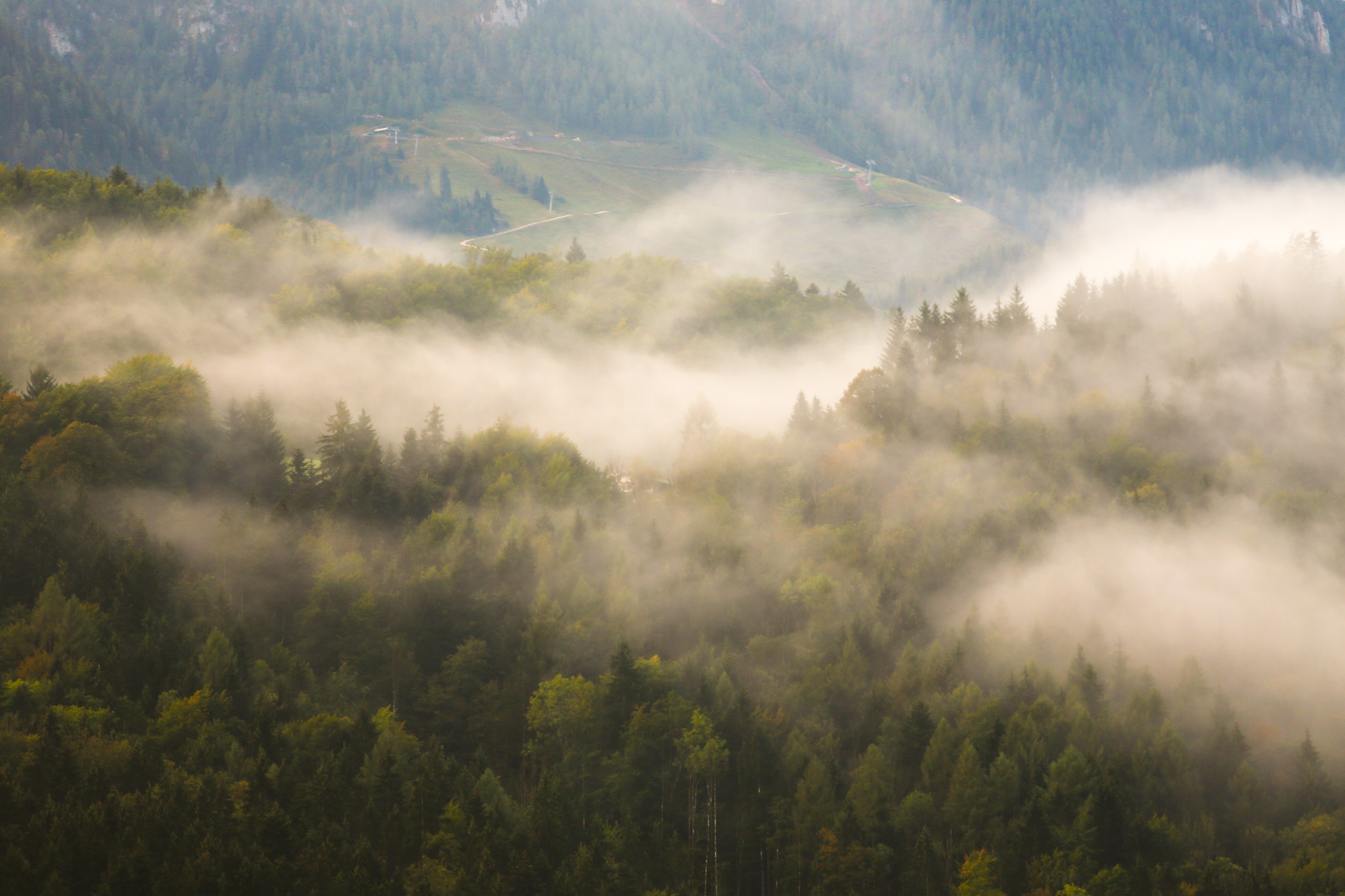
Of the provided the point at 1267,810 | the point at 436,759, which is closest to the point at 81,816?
the point at 436,759

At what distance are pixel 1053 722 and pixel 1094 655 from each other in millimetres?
28634

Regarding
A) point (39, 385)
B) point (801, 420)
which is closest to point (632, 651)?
point (39, 385)

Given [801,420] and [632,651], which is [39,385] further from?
[801,420]

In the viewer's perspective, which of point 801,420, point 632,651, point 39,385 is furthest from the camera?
point 801,420

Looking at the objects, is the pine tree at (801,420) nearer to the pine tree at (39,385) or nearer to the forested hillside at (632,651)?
the forested hillside at (632,651)

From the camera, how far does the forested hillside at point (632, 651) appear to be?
8938cm

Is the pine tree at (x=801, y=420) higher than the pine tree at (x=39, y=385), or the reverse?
the pine tree at (x=39, y=385)

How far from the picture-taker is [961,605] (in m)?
156

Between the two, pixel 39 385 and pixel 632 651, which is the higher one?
pixel 39 385

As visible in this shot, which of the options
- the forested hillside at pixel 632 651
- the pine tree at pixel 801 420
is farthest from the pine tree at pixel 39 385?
the pine tree at pixel 801 420

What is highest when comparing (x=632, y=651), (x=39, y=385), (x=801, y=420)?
(x=39, y=385)

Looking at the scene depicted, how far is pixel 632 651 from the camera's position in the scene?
5030 inches

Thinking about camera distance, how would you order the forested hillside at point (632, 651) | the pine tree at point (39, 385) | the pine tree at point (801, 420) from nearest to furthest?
the forested hillside at point (632, 651) → the pine tree at point (39, 385) → the pine tree at point (801, 420)

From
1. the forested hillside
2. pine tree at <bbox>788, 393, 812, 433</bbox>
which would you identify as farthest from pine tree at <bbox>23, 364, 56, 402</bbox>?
pine tree at <bbox>788, 393, 812, 433</bbox>
